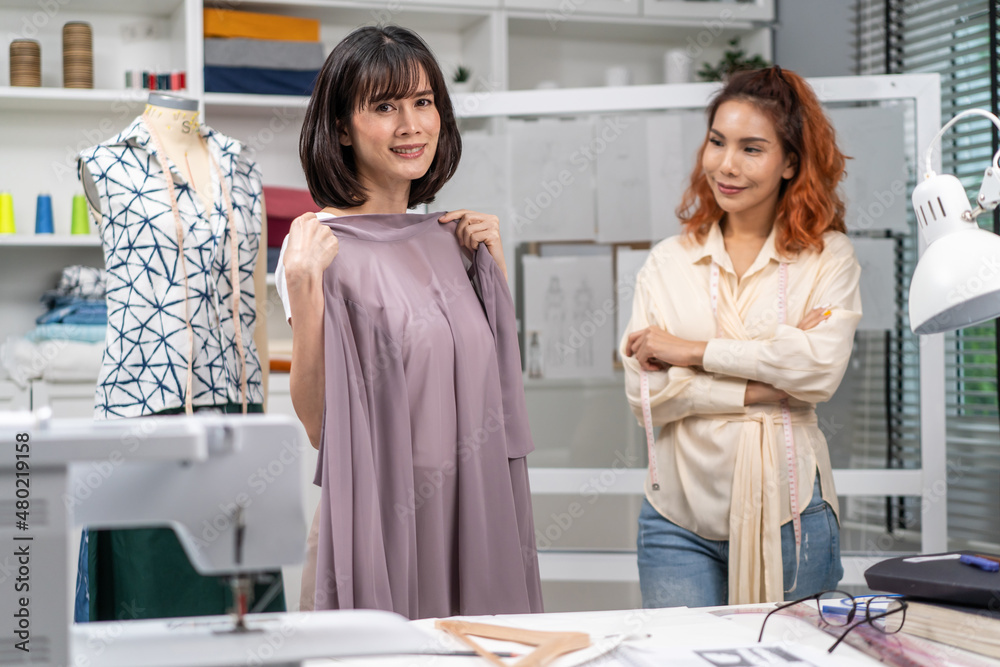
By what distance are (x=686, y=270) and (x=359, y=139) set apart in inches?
31.9

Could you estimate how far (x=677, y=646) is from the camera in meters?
1.07

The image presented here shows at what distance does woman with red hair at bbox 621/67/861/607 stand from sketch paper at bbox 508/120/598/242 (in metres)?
0.57

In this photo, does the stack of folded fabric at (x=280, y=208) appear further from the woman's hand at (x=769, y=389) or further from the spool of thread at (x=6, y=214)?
the woman's hand at (x=769, y=389)

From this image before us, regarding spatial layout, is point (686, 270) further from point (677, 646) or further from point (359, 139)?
point (677, 646)

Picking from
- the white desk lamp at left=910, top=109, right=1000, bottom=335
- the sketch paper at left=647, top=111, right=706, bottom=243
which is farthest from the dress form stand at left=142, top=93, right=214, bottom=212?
the white desk lamp at left=910, top=109, right=1000, bottom=335

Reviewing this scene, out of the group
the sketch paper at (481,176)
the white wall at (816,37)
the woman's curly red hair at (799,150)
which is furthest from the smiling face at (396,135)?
the white wall at (816,37)

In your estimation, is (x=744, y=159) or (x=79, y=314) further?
(x=79, y=314)

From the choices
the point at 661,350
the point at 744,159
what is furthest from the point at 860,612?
the point at 744,159

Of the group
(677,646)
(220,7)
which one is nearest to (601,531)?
(677,646)

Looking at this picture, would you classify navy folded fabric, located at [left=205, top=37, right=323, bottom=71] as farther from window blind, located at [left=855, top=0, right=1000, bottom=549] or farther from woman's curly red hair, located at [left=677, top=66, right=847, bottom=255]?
window blind, located at [left=855, top=0, right=1000, bottom=549]

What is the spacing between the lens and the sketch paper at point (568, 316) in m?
2.47

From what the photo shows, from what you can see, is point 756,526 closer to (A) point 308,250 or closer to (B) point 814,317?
(B) point 814,317

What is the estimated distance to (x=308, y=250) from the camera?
136 cm

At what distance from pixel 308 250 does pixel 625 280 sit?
1.27 metres
